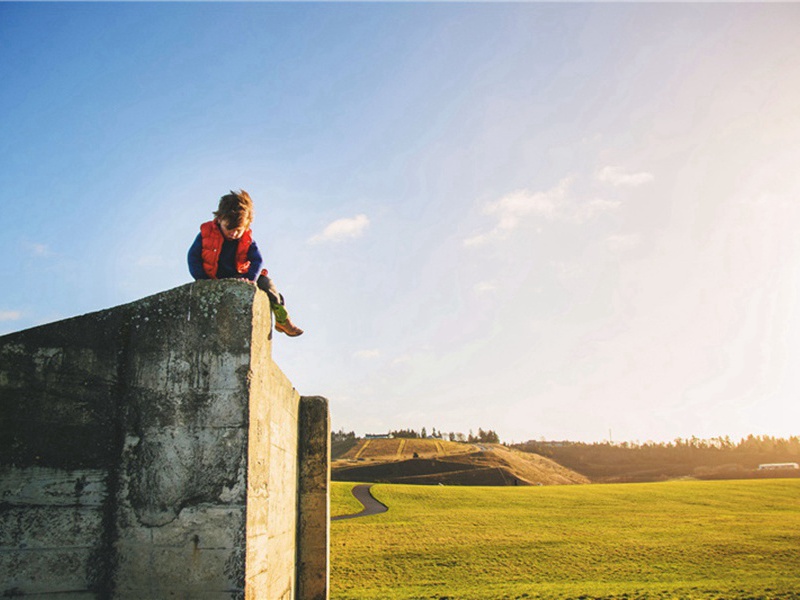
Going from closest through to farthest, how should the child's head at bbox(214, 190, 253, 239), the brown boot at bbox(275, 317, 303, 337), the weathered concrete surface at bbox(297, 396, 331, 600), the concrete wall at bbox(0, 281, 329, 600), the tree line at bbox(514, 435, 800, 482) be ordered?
the concrete wall at bbox(0, 281, 329, 600) < the child's head at bbox(214, 190, 253, 239) < the brown boot at bbox(275, 317, 303, 337) < the weathered concrete surface at bbox(297, 396, 331, 600) < the tree line at bbox(514, 435, 800, 482)

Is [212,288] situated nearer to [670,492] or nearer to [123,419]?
[123,419]

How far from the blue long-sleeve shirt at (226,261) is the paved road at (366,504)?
35.3 metres

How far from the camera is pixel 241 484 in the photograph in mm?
3561

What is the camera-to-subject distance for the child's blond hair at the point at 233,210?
4461mm

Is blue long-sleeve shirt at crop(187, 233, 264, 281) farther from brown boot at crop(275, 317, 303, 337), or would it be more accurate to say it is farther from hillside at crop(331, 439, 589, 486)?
hillside at crop(331, 439, 589, 486)

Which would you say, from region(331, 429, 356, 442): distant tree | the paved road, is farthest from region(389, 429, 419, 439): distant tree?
the paved road

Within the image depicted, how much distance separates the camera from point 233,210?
Answer: 4.46m

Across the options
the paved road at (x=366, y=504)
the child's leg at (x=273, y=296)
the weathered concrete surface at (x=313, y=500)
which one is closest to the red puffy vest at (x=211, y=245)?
the child's leg at (x=273, y=296)

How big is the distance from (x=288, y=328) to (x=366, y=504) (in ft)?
146

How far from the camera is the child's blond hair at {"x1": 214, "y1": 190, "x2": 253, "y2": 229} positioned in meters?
4.46

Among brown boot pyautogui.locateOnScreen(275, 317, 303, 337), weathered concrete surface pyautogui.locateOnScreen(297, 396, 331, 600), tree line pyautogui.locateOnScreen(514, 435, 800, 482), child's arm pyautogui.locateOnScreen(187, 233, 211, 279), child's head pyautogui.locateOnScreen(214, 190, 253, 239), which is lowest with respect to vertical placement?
tree line pyautogui.locateOnScreen(514, 435, 800, 482)

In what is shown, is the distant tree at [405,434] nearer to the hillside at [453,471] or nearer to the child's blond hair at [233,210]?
the hillside at [453,471]

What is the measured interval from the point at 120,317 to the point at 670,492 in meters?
58.5

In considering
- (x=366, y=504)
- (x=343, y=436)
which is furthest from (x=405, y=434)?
(x=366, y=504)
